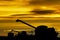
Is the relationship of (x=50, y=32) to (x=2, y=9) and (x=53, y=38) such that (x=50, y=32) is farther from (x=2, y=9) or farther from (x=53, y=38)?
(x=2, y=9)

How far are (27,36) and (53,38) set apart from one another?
226 millimetres

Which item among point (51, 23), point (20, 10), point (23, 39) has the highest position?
point (20, 10)

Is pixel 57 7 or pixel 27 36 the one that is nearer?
pixel 27 36

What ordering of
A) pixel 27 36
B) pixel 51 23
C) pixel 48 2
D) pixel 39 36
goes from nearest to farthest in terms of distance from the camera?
pixel 39 36 → pixel 27 36 → pixel 48 2 → pixel 51 23

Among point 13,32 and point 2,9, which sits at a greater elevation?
point 2,9

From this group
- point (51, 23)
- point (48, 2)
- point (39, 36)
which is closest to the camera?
point (39, 36)

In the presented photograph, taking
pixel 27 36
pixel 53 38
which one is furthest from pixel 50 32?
pixel 27 36

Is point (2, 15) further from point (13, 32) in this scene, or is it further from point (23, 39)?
point (23, 39)

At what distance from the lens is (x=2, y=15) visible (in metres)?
1.95

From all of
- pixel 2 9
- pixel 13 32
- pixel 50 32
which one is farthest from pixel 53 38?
pixel 2 9

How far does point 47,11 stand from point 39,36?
1.39ft

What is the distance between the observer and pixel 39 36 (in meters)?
1.57

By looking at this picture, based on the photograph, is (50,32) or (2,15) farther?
(2,15)

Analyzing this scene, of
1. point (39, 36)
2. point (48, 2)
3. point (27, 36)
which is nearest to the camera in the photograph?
point (39, 36)
